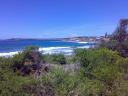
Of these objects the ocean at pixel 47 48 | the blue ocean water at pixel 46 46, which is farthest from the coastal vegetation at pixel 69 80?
the blue ocean water at pixel 46 46

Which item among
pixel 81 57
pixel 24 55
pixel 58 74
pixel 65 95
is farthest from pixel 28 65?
pixel 65 95

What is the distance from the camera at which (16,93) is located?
9094 millimetres

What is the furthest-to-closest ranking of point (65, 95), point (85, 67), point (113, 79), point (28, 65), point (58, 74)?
1. point (28, 65)
2. point (85, 67)
3. point (113, 79)
4. point (58, 74)
5. point (65, 95)

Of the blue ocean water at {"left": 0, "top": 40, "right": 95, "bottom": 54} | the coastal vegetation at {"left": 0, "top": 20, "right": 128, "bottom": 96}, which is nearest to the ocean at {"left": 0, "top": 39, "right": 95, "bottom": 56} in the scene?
the blue ocean water at {"left": 0, "top": 40, "right": 95, "bottom": 54}

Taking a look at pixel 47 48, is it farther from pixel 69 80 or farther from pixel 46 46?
pixel 69 80

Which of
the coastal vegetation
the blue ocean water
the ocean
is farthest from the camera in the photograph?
the blue ocean water

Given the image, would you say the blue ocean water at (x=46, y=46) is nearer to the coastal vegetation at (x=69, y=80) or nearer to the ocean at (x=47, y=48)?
the ocean at (x=47, y=48)

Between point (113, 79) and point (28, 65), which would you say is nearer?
point (113, 79)

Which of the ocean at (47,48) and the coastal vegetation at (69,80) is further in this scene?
the ocean at (47,48)

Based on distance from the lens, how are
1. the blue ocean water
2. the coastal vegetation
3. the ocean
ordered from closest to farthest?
the coastal vegetation, the ocean, the blue ocean water

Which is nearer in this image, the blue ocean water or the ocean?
the ocean

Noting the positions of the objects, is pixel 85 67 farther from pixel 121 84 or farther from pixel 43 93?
pixel 43 93

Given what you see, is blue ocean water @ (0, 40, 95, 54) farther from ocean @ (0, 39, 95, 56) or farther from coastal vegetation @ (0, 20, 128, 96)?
coastal vegetation @ (0, 20, 128, 96)

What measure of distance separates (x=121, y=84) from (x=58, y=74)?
2.22 m
